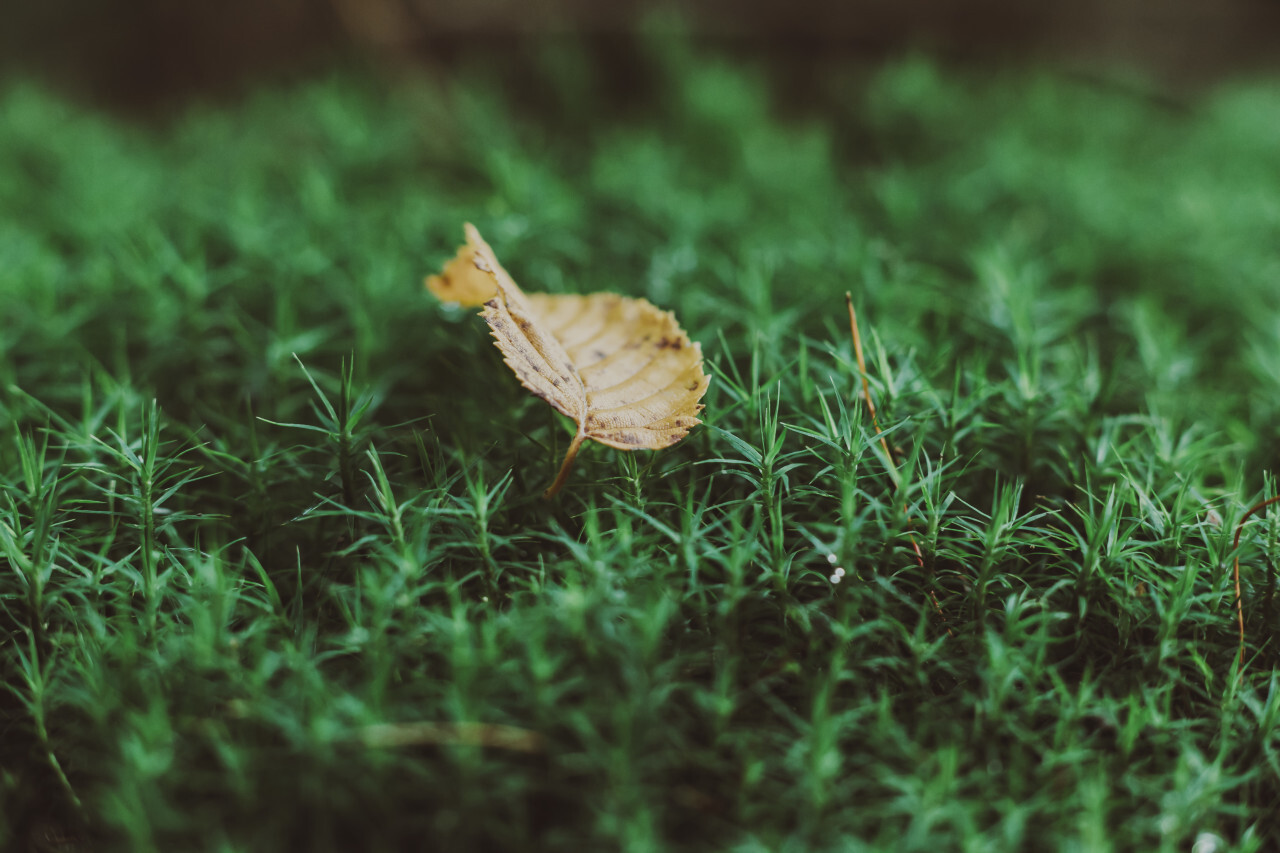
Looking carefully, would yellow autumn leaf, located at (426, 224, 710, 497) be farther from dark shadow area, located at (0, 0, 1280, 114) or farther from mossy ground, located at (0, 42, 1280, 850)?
dark shadow area, located at (0, 0, 1280, 114)

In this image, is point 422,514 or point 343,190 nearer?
point 422,514

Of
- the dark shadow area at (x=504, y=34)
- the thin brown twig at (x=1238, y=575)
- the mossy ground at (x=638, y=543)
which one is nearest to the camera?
the mossy ground at (x=638, y=543)

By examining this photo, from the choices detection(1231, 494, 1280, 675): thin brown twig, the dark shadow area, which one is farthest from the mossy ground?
the dark shadow area

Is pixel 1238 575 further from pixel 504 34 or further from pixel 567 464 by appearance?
pixel 504 34

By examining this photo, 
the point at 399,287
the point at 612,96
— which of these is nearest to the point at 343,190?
the point at 399,287

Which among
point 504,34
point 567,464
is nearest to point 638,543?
point 567,464

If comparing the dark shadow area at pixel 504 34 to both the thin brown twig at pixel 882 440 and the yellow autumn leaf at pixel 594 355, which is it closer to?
the yellow autumn leaf at pixel 594 355

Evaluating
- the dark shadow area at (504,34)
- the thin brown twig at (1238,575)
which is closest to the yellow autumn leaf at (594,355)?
the thin brown twig at (1238,575)

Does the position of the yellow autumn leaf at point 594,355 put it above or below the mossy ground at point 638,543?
above

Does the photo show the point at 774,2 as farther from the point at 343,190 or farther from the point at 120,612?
the point at 120,612

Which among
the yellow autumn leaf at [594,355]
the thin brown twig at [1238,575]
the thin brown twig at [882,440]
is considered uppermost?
the yellow autumn leaf at [594,355]
